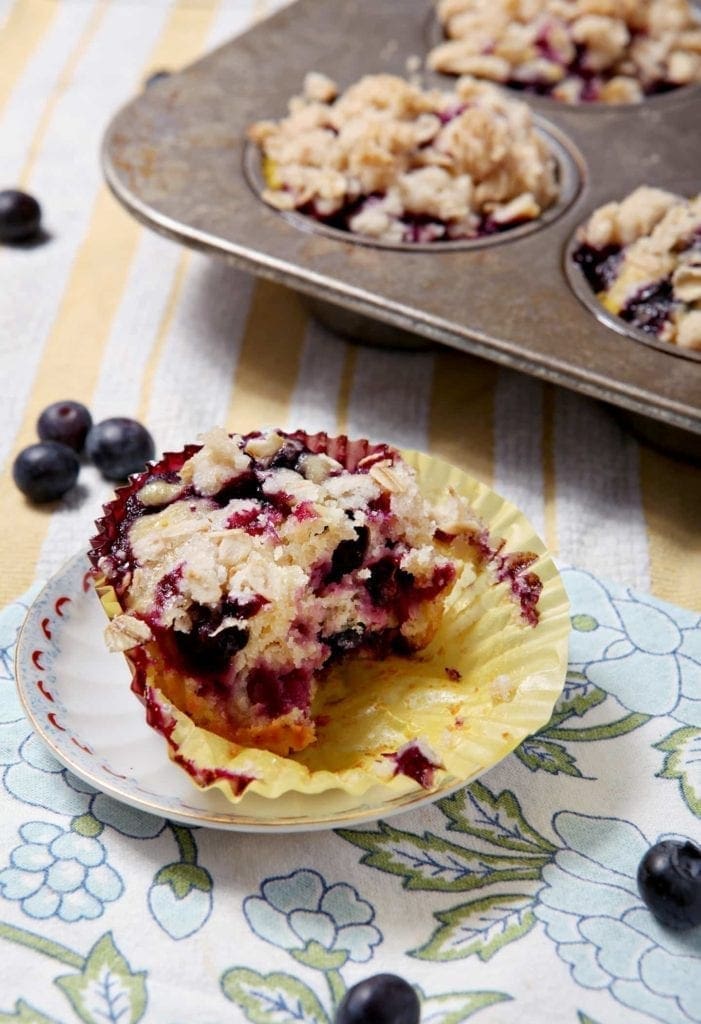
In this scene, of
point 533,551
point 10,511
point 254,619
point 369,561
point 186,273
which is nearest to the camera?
point 254,619

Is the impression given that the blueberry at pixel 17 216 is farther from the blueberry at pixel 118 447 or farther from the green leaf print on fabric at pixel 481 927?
the green leaf print on fabric at pixel 481 927

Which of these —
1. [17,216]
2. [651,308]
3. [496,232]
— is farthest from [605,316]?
[17,216]

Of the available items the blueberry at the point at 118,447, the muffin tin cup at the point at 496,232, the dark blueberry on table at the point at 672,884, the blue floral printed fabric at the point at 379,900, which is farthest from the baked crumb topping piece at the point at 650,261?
the dark blueberry on table at the point at 672,884

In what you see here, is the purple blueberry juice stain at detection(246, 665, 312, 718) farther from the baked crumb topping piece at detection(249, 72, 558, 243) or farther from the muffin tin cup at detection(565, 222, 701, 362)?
the baked crumb topping piece at detection(249, 72, 558, 243)

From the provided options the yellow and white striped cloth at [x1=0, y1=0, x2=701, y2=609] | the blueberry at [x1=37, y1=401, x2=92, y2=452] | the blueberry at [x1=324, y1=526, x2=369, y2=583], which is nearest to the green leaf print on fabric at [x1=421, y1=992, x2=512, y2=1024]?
the blueberry at [x1=324, y1=526, x2=369, y2=583]

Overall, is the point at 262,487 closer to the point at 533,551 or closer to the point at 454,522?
the point at 454,522

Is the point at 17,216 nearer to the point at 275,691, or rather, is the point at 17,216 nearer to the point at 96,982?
the point at 275,691

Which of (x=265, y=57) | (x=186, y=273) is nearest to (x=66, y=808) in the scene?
(x=186, y=273)
